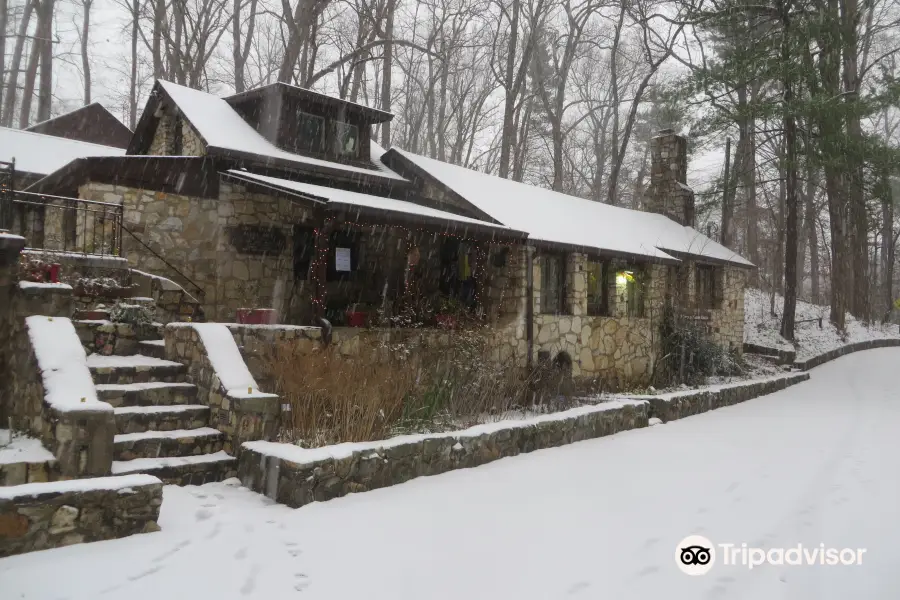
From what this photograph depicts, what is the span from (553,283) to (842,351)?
13.7m

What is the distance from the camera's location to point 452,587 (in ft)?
12.2

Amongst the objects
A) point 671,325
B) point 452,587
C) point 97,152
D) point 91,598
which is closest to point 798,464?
point 452,587

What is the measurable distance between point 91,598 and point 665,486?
4.63 meters

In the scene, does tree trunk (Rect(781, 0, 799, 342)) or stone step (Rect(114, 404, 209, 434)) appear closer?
stone step (Rect(114, 404, 209, 434))

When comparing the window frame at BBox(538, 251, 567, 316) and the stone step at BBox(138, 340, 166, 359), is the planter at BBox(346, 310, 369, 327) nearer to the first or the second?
the stone step at BBox(138, 340, 166, 359)

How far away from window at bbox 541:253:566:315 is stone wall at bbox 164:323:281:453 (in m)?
7.43

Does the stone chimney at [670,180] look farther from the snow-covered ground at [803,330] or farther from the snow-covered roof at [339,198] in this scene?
the snow-covered roof at [339,198]

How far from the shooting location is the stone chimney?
61.8ft

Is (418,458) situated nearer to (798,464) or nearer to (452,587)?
(452,587)

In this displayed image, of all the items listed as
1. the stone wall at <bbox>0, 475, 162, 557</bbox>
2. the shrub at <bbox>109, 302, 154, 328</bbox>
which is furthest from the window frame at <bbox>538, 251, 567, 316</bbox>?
the stone wall at <bbox>0, 475, 162, 557</bbox>

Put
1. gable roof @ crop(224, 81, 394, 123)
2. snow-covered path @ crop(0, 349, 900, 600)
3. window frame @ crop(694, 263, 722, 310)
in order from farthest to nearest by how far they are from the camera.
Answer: window frame @ crop(694, 263, 722, 310) → gable roof @ crop(224, 81, 394, 123) → snow-covered path @ crop(0, 349, 900, 600)

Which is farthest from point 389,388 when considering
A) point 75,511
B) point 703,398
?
point 703,398

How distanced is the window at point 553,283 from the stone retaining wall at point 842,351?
835 cm

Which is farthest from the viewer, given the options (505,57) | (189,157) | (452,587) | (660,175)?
(505,57)
